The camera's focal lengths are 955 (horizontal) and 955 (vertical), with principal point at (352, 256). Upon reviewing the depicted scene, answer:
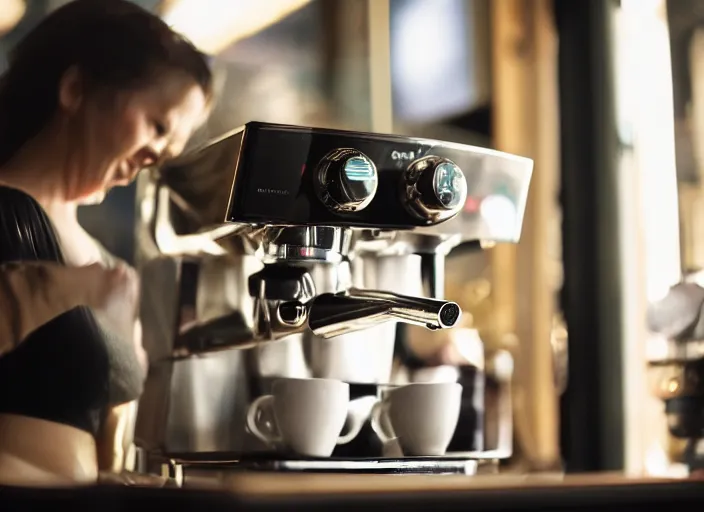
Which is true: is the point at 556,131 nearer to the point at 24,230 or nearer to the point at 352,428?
the point at 352,428

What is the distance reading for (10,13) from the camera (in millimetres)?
1029

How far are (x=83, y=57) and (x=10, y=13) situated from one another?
3.5 inches

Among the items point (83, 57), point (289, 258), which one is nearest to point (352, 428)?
point (289, 258)

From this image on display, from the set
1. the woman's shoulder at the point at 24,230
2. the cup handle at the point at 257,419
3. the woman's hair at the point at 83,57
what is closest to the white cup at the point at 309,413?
the cup handle at the point at 257,419

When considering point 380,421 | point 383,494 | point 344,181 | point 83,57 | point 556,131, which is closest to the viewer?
point 383,494

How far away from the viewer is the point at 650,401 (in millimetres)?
1221

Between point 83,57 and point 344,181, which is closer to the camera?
point 344,181

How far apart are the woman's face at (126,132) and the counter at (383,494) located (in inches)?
14.3

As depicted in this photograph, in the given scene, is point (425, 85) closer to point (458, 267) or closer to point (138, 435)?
point (458, 267)

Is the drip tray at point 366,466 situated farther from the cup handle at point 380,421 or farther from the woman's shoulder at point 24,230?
the woman's shoulder at point 24,230

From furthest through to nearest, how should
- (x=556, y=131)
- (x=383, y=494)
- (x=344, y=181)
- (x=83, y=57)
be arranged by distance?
(x=556, y=131) < (x=83, y=57) < (x=344, y=181) < (x=383, y=494)

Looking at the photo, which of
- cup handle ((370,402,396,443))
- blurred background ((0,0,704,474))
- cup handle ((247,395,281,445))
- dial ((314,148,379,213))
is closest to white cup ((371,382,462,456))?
cup handle ((370,402,396,443))

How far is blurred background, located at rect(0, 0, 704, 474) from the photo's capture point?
3.91 feet

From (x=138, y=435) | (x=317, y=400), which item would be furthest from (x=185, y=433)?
(x=317, y=400)
